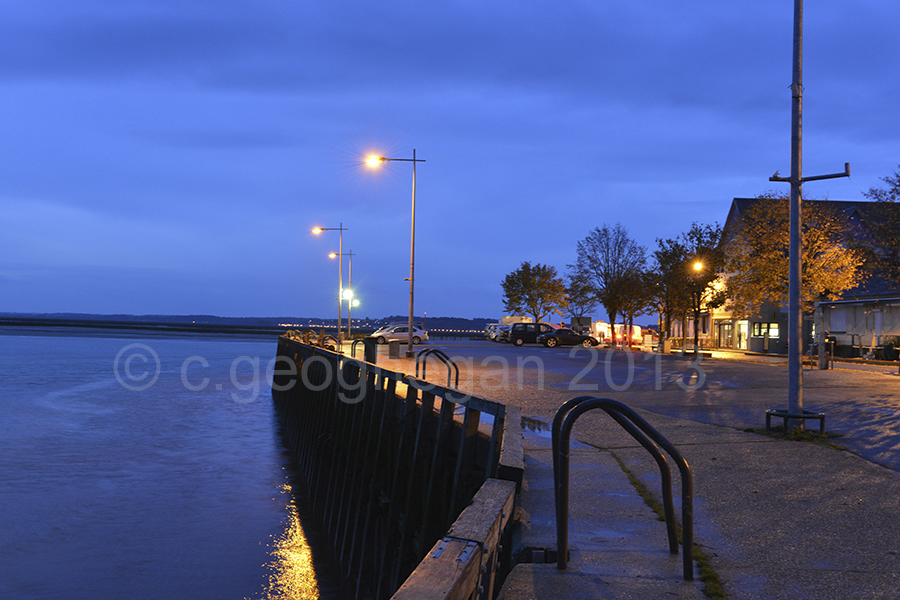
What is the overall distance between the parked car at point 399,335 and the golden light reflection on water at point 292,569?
40021 millimetres

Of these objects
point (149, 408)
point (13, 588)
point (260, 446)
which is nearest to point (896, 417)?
point (13, 588)

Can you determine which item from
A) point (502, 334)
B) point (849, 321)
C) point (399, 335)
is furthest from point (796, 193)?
point (502, 334)

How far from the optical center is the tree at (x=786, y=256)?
3359 cm

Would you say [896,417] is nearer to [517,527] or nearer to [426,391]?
[426,391]

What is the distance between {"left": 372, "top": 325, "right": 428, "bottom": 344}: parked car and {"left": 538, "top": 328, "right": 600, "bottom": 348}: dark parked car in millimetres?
9535

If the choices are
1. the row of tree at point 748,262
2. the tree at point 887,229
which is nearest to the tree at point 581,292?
the row of tree at point 748,262

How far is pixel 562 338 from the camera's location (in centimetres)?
5162

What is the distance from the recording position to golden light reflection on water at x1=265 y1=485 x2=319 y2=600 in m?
9.91

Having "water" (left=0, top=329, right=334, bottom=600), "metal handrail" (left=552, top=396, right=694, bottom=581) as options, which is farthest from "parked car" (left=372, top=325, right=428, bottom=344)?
"metal handrail" (left=552, top=396, right=694, bottom=581)

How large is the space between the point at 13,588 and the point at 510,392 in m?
10.1

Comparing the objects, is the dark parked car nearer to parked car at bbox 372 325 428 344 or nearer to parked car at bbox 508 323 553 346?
parked car at bbox 508 323 553 346

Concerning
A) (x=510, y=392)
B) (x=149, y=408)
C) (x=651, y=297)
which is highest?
(x=651, y=297)

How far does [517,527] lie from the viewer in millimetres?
5062

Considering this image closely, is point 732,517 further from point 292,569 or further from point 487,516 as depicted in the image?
point 292,569
